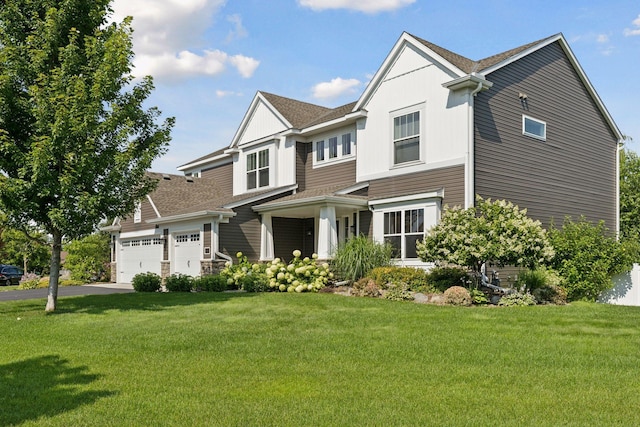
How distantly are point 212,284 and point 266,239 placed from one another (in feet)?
12.0

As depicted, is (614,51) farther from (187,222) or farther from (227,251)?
(187,222)

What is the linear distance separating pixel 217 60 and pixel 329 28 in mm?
9752

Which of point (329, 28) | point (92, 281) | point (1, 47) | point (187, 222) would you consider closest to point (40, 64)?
point (1, 47)

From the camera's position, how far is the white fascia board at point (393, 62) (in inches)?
632

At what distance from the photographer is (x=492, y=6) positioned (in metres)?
13.8

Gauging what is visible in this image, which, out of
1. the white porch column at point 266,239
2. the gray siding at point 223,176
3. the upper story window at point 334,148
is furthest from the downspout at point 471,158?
the gray siding at point 223,176

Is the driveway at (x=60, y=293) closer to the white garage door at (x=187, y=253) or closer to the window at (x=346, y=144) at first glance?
the white garage door at (x=187, y=253)

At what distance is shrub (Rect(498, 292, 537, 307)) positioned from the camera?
12.7 meters

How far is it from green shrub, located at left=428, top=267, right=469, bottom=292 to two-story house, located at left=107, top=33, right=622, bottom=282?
1.79 metres

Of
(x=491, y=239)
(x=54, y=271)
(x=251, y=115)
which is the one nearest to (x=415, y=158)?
(x=491, y=239)

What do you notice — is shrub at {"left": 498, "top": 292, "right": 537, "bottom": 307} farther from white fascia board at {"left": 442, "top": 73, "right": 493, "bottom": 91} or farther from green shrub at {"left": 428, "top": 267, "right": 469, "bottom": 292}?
white fascia board at {"left": 442, "top": 73, "right": 493, "bottom": 91}

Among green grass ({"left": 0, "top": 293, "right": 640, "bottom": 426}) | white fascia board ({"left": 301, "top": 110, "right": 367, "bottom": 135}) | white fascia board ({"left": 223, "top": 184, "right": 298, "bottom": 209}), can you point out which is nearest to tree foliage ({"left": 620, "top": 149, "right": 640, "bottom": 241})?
white fascia board ({"left": 301, "top": 110, "right": 367, "bottom": 135})

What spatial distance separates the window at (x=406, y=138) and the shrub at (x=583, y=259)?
478 centimetres

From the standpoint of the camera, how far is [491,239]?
501 inches
